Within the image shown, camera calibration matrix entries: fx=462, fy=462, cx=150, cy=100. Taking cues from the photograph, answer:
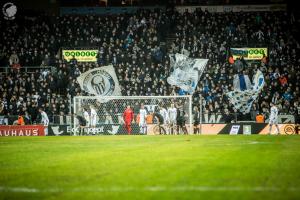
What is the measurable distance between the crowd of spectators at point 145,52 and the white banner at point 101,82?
554mm

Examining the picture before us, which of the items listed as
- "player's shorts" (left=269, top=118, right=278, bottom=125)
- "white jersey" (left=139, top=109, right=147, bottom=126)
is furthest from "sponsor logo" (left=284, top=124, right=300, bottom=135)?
"white jersey" (left=139, top=109, right=147, bottom=126)

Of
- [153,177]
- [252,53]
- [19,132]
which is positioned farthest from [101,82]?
[153,177]

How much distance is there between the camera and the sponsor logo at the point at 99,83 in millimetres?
30406

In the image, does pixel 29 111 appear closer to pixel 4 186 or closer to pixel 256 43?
pixel 256 43

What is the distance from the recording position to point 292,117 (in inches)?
1102

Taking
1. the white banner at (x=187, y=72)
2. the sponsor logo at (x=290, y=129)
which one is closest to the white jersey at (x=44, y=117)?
the white banner at (x=187, y=72)

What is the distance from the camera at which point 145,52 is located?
112ft

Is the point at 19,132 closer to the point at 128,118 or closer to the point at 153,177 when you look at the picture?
the point at 128,118

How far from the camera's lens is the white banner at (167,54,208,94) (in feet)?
101

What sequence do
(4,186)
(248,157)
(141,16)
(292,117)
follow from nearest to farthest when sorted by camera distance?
1. (4,186)
2. (248,157)
3. (292,117)
4. (141,16)

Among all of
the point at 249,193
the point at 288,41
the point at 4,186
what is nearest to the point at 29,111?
the point at 288,41

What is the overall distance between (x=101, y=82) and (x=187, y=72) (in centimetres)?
585

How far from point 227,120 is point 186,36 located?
934 cm

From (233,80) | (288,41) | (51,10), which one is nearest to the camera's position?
(233,80)
